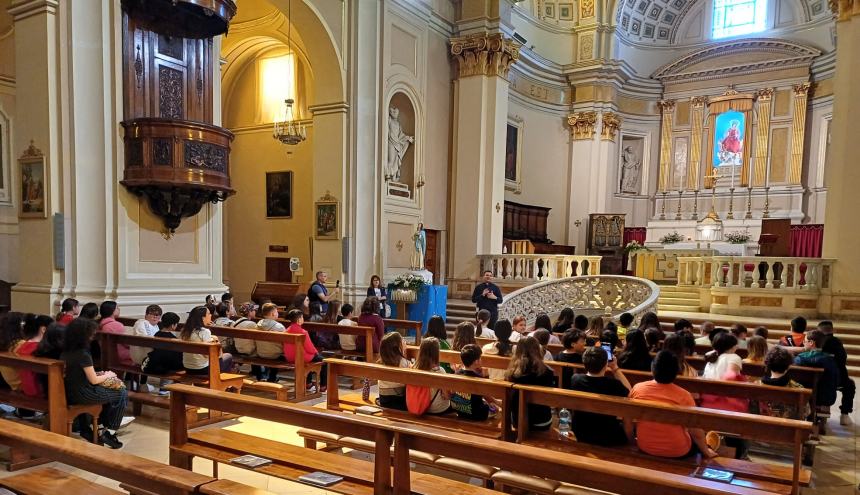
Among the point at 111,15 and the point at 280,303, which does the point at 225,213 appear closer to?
the point at 280,303

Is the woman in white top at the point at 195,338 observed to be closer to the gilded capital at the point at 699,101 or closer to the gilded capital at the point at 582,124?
the gilded capital at the point at 582,124

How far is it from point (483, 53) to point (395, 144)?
11.7ft

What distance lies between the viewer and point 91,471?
7.49ft

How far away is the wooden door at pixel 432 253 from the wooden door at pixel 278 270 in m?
3.54

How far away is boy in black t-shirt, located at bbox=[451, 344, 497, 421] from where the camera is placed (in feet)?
13.1

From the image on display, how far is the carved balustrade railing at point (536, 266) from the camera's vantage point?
1330 cm

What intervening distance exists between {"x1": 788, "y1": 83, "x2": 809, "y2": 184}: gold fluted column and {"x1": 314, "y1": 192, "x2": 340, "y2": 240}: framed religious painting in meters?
15.3

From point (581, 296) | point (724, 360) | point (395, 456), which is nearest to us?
point (395, 456)

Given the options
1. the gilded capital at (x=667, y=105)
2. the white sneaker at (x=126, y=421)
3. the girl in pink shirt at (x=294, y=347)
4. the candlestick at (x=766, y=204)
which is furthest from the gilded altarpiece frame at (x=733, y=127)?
the white sneaker at (x=126, y=421)

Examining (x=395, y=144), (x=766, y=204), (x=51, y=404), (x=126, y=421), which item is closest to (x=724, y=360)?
(x=126, y=421)

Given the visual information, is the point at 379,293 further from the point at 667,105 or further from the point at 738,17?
the point at 738,17

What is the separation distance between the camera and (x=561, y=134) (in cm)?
1981

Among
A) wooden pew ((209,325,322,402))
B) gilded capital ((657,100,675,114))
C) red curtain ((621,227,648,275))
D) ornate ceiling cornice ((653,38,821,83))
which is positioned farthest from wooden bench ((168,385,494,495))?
gilded capital ((657,100,675,114))

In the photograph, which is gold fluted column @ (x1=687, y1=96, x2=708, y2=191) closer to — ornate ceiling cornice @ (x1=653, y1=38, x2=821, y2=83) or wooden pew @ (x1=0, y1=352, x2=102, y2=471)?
ornate ceiling cornice @ (x1=653, y1=38, x2=821, y2=83)
